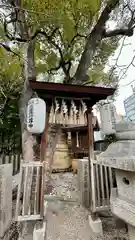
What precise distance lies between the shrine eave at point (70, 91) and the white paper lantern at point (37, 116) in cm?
21

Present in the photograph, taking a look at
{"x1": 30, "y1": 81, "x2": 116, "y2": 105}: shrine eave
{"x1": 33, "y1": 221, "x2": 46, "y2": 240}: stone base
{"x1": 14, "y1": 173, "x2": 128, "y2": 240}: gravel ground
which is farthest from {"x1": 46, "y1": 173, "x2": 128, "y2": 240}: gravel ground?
{"x1": 30, "y1": 81, "x2": 116, "y2": 105}: shrine eave

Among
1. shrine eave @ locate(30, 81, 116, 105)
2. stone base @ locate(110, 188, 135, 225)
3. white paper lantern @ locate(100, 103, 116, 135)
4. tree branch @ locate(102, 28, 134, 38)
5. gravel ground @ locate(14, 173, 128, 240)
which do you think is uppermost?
tree branch @ locate(102, 28, 134, 38)

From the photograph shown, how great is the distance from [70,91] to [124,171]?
1.61 metres

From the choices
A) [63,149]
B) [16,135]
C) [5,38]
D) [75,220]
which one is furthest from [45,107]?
[63,149]

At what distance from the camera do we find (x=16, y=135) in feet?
22.4

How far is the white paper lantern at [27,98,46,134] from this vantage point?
2791 mm

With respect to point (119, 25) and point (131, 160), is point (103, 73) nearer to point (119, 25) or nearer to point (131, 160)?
point (119, 25)

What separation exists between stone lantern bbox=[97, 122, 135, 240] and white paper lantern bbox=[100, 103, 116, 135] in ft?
2.47

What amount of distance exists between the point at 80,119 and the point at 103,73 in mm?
4570

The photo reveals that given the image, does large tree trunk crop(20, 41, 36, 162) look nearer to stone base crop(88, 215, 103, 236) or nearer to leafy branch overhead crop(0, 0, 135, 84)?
leafy branch overhead crop(0, 0, 135, 84)

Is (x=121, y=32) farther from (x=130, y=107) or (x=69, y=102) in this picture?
(x=69, y=102)

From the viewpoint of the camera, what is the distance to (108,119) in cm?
306

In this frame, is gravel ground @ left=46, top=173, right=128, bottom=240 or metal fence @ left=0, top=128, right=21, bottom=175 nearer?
gravel ground @ left=46, top=173, right=128, bottom=240

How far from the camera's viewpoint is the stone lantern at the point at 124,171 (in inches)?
70.7
